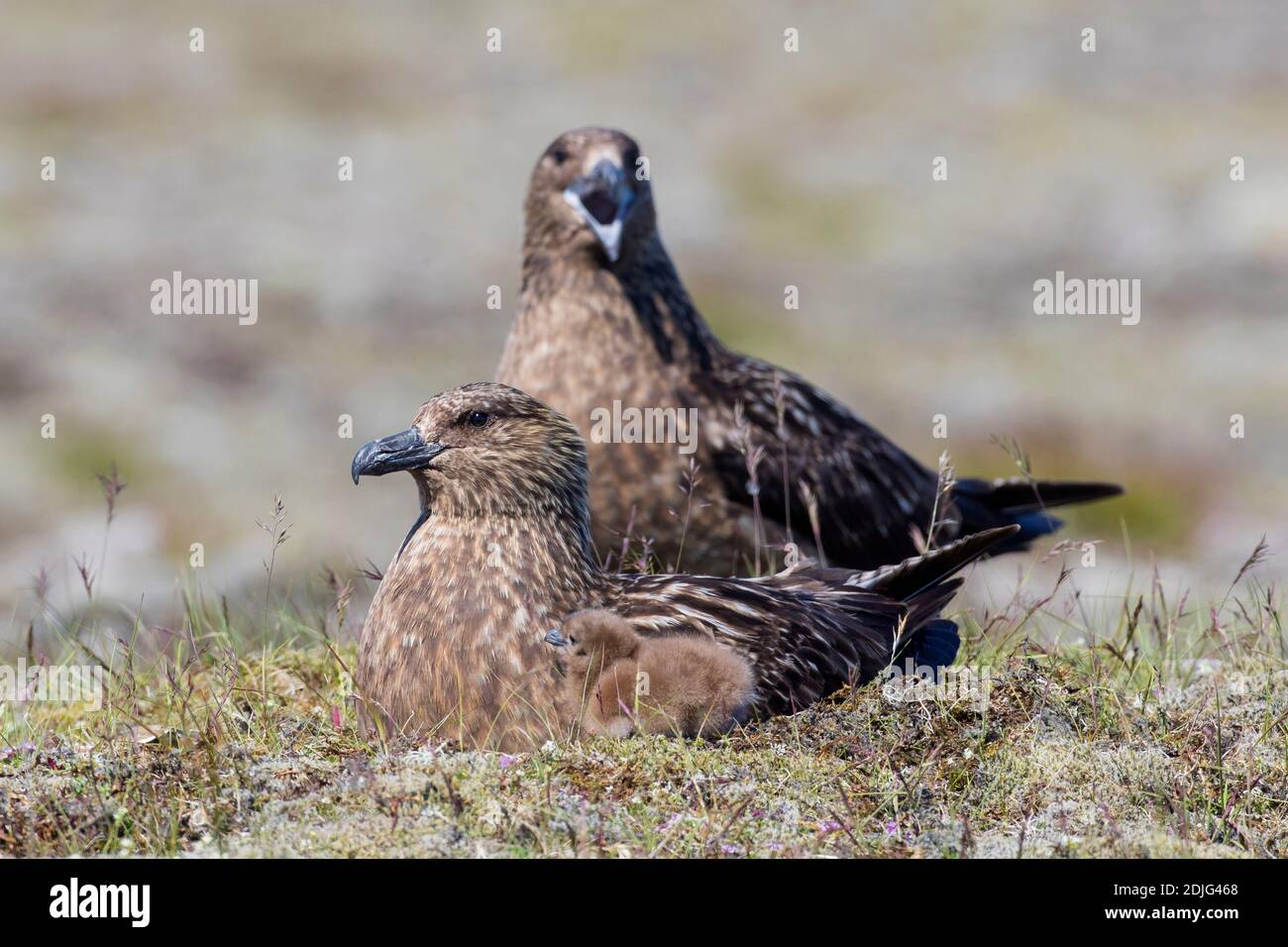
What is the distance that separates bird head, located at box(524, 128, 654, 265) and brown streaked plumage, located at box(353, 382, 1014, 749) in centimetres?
167

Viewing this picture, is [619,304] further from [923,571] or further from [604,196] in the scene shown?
[923,571]

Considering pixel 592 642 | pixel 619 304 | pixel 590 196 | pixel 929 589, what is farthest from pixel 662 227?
pixel 592 642

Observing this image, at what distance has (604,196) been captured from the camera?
20.3 feet

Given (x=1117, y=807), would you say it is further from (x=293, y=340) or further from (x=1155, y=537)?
(x=293, y=340)

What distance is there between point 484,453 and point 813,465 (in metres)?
2.05

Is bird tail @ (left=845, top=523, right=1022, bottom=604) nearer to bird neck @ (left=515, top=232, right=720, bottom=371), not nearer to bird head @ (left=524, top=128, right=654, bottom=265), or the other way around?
bird neck @ (left=515, top=232, right=720, bottom=371)

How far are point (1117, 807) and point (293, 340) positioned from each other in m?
14.8

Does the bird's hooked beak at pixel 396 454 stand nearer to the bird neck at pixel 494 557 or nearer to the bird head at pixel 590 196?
the bird neck at pixel 494 557

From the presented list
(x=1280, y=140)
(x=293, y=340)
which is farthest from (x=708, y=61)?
(x=293, y=340)

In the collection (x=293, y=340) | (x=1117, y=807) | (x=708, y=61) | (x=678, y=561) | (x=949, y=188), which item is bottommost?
(x=1117, y=807)

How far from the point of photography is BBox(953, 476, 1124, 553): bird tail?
6.61 m

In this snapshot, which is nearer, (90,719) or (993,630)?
(90,719)

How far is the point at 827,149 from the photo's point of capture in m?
25.1

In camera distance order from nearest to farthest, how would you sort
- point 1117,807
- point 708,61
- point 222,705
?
point 1117,807
point 222,705
point 708,61
